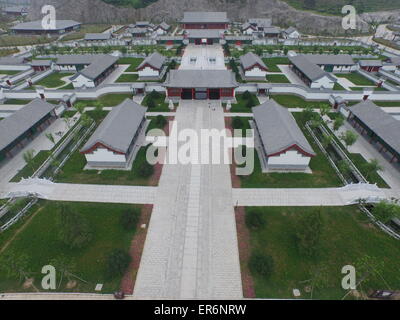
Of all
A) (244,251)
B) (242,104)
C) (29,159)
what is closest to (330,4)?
(242,104)

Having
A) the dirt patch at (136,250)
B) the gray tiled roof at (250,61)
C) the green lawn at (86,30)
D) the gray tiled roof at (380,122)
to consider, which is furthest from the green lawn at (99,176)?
the green lawn at (86,30)

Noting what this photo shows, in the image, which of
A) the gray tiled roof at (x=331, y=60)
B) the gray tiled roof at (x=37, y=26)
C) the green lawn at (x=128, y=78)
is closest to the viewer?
the green lawn at (x=128, y=78)

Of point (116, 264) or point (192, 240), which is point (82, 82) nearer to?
point (116, 264)

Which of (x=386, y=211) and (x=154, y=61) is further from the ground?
(x=154, y=61)

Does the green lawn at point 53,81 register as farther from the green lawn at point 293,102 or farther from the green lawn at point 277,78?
the green lawn at point 277,78

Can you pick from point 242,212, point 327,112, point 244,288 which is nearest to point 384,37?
point 327,112
